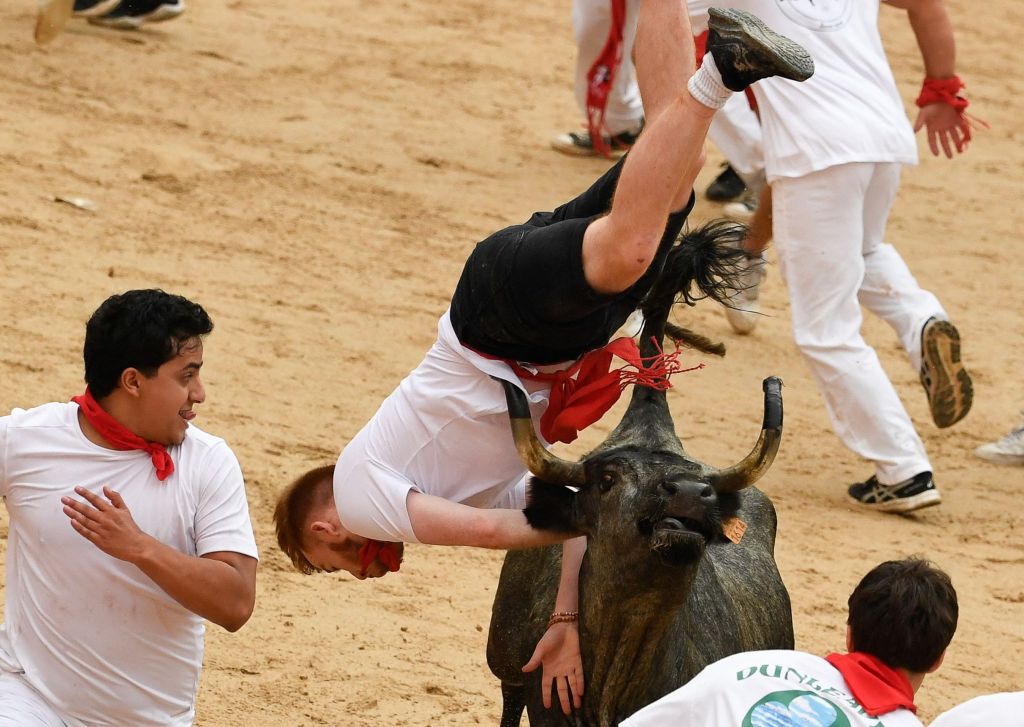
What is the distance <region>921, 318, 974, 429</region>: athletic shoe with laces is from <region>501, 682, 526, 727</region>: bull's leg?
327 cm

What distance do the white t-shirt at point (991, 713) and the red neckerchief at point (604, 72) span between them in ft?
23.5

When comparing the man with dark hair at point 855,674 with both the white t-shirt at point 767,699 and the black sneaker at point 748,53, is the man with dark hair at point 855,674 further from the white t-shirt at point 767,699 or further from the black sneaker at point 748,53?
the black sneaker at point 748,53

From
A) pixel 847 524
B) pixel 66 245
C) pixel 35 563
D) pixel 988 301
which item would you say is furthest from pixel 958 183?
pixel 35 563

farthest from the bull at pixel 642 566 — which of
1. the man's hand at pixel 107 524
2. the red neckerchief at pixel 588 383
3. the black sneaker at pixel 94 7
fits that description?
the black sneaker at pixel 94 7

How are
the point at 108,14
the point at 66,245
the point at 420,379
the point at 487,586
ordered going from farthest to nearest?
the point at 108,14 → the point at 66,245 → the point at 487,586 → the point at 420,379

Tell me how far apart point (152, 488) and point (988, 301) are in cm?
763

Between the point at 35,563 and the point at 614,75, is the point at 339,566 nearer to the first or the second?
the point at 35,563

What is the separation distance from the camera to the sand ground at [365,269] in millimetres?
5945

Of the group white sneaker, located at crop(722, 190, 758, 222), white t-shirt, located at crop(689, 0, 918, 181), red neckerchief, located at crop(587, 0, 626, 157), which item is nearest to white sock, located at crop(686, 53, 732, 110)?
white t-shirt, located at crop(689, 0, 918, 181)

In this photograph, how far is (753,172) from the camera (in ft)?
28.3

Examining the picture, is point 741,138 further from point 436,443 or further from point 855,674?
point 855,674

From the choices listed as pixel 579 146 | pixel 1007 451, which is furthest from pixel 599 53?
pixel 1007 451

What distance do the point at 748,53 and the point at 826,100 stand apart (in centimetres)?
355

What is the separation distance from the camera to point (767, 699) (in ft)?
10.2
